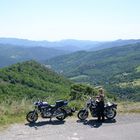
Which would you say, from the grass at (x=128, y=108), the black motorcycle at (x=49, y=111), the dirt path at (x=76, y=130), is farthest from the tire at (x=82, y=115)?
the grass at (x=128, y=108)

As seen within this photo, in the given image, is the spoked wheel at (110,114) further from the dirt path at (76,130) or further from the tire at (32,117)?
the tire at (32,117)

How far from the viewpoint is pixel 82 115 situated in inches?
598

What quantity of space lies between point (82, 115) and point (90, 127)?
161 cm

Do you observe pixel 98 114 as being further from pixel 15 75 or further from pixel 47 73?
pixel 47 73

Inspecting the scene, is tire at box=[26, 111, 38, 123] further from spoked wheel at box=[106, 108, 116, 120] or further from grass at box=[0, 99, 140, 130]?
spoked wheel at box=[106, 108, 116, 120]

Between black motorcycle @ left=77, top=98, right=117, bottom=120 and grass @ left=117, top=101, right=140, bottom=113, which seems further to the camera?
grass @ left=117, top=101, right=140, bottom=113

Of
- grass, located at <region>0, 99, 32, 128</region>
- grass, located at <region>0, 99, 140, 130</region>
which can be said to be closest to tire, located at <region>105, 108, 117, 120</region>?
grass, located at <region>0, 99, 140, 130</region>

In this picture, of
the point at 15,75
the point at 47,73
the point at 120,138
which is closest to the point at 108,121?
the point at 120,138

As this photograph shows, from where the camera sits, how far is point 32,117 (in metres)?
14.7

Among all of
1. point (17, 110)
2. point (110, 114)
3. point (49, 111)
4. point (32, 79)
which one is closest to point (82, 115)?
point (110, 114)

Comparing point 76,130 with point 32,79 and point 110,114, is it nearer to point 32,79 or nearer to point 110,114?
point 110,114

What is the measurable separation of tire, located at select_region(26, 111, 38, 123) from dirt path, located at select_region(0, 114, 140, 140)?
233 millimetres

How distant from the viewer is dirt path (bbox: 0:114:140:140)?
12.1 m

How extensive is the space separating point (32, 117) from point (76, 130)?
240 cm
